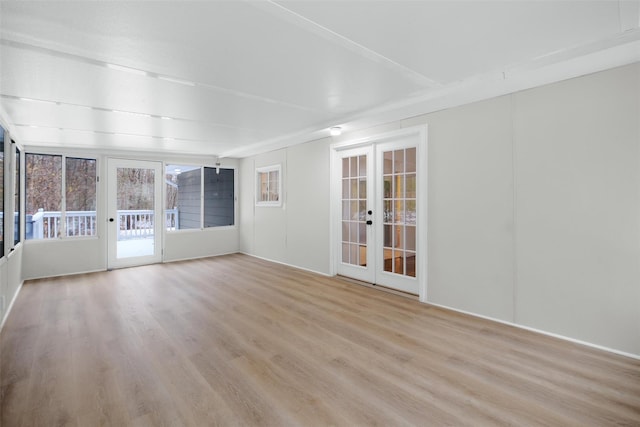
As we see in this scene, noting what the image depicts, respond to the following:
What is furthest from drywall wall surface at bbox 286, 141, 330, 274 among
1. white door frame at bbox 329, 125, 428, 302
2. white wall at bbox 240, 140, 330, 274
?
white door frame at bbox 329, 125, 428, 302

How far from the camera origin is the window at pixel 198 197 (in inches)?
273

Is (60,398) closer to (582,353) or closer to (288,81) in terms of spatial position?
(288,81)

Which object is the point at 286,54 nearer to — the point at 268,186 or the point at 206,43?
the point at 206,43

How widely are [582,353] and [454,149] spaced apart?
2.29 m

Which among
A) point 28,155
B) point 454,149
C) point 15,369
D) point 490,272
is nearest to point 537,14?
point 454,149

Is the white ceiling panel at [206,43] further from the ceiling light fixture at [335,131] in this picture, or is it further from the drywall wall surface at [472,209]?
the ceiling light fixture at [335,131]

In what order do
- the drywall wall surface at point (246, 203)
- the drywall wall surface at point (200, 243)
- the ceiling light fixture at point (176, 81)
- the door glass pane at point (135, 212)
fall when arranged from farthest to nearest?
the drywall wall surface at point (246, 203), the drywall wall surface at point (200, 243), the door glass pane at point (135, 212), the ceiling light fixture at point (176, 81)

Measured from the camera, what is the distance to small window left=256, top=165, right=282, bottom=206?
6.50 meters

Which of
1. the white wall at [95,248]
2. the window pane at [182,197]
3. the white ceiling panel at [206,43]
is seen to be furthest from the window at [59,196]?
the white ceiling panel at [206,43]

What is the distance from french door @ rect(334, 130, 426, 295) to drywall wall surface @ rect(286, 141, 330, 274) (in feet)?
0.99

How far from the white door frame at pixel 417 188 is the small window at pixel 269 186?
1582mm

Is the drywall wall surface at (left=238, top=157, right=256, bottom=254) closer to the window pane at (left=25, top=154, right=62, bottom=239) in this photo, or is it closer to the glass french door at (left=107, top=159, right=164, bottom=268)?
the glass french door at (left=107, top=159, right=164, bottom=268)

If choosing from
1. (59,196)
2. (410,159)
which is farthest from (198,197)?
(410,159)

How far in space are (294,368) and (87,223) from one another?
563cm
